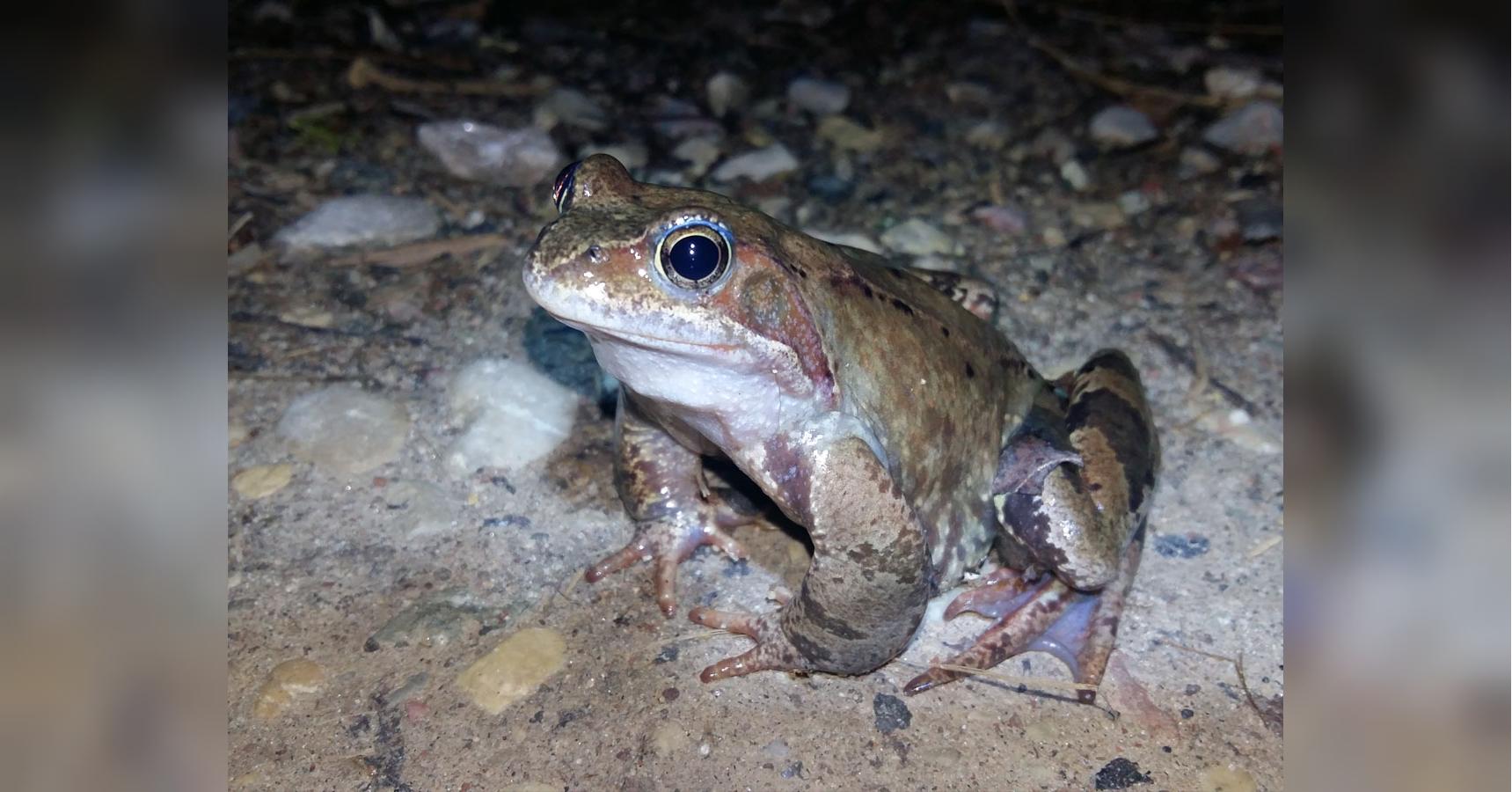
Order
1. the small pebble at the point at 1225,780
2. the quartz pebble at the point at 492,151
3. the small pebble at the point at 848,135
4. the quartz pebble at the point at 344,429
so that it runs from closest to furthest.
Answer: the small pebble at the point at 1225,780 → the quartz pebble at the point at 344,429 → the quartz pebble at the point at 492,151 → the small pebble at the point at 848,135

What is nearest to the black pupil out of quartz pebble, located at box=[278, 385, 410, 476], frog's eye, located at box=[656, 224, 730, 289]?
frog's eye, located at box=[656, 224, 730, 289]

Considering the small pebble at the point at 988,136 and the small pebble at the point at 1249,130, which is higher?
the small pebble at the point at 1249,130

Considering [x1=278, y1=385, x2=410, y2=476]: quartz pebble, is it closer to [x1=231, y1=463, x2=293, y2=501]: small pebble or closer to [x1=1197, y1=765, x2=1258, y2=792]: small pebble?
[x1=231, y1=463, x2=293, y2=501]: small pebble

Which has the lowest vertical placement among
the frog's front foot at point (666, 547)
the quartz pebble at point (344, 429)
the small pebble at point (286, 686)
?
the quartz pebble at point (344, 429)

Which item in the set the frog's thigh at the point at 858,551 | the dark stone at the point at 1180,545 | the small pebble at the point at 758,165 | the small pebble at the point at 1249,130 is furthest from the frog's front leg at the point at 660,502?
the small pebble at the point at 1249,130

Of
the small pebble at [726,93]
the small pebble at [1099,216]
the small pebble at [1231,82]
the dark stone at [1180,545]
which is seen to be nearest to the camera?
the dark stone at [1180,545]

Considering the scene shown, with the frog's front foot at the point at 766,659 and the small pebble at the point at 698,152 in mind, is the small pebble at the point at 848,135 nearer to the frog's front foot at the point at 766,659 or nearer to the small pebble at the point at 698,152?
the small pebble at the point at 698,152

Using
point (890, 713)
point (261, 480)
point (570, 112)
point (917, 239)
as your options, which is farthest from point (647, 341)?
point (570, 112)
